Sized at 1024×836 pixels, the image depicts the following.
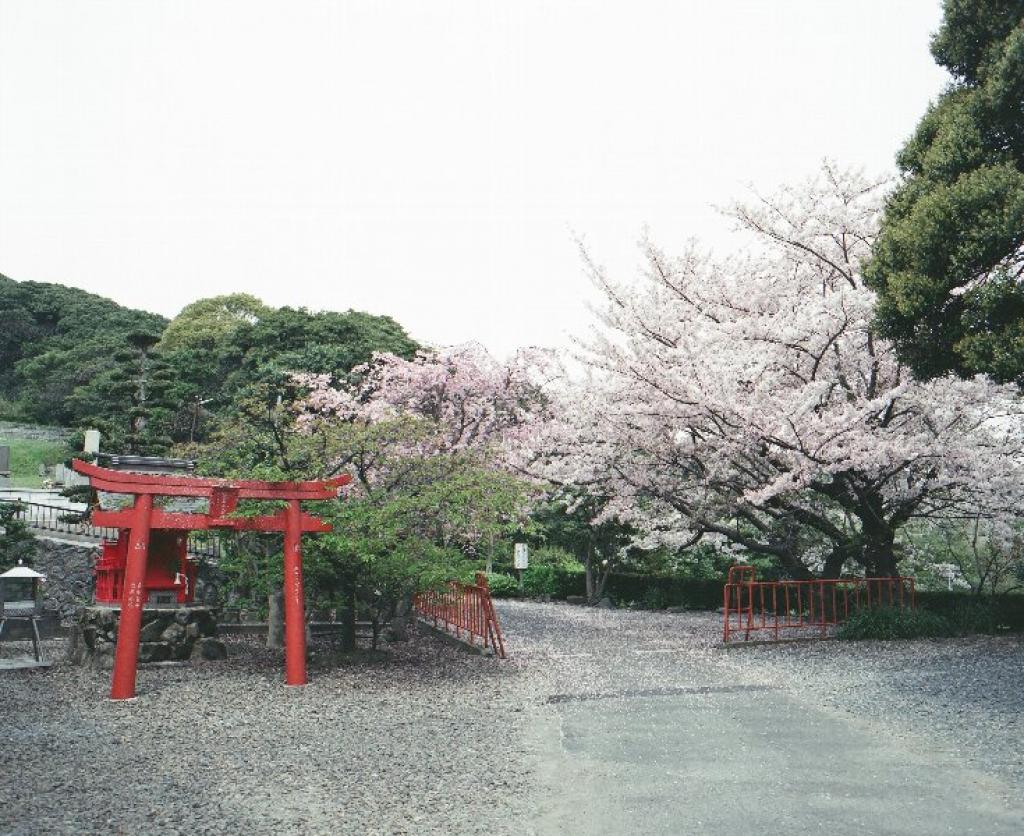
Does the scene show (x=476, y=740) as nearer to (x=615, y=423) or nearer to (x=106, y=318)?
(x=615, y=423)

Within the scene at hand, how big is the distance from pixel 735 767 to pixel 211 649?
7.74 metres

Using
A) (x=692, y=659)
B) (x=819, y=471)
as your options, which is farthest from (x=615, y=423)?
(x=692, y=659)

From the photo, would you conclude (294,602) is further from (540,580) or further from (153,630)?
(540,580)

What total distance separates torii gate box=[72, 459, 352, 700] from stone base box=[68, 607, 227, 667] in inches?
64.2

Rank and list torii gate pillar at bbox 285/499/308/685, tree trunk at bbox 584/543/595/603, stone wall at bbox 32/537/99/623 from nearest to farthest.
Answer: torii gate pillar at bbox 285/499/308/685 < stone wall at bbox 32/537/99/623 < tree trunk at bbox 584/543/595/603

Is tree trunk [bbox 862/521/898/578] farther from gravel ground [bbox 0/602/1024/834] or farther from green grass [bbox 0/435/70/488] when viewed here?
green grass [bbox 0/435/70/488]

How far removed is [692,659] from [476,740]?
16.7 feet

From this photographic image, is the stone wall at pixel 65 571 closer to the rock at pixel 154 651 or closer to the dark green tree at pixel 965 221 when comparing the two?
the rock at pixel 154 651

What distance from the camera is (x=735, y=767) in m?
5.54

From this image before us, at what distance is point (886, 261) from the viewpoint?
28.5 ft

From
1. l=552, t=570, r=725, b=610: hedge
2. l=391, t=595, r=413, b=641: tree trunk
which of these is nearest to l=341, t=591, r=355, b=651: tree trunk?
l=391, t=595, r=413, b=641: tree trunk

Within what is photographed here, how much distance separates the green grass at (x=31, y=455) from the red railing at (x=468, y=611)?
3030cm

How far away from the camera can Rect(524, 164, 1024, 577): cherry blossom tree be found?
11555 millimetres

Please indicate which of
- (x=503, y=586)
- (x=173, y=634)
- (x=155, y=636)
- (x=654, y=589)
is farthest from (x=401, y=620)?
(x=503, y=586)
